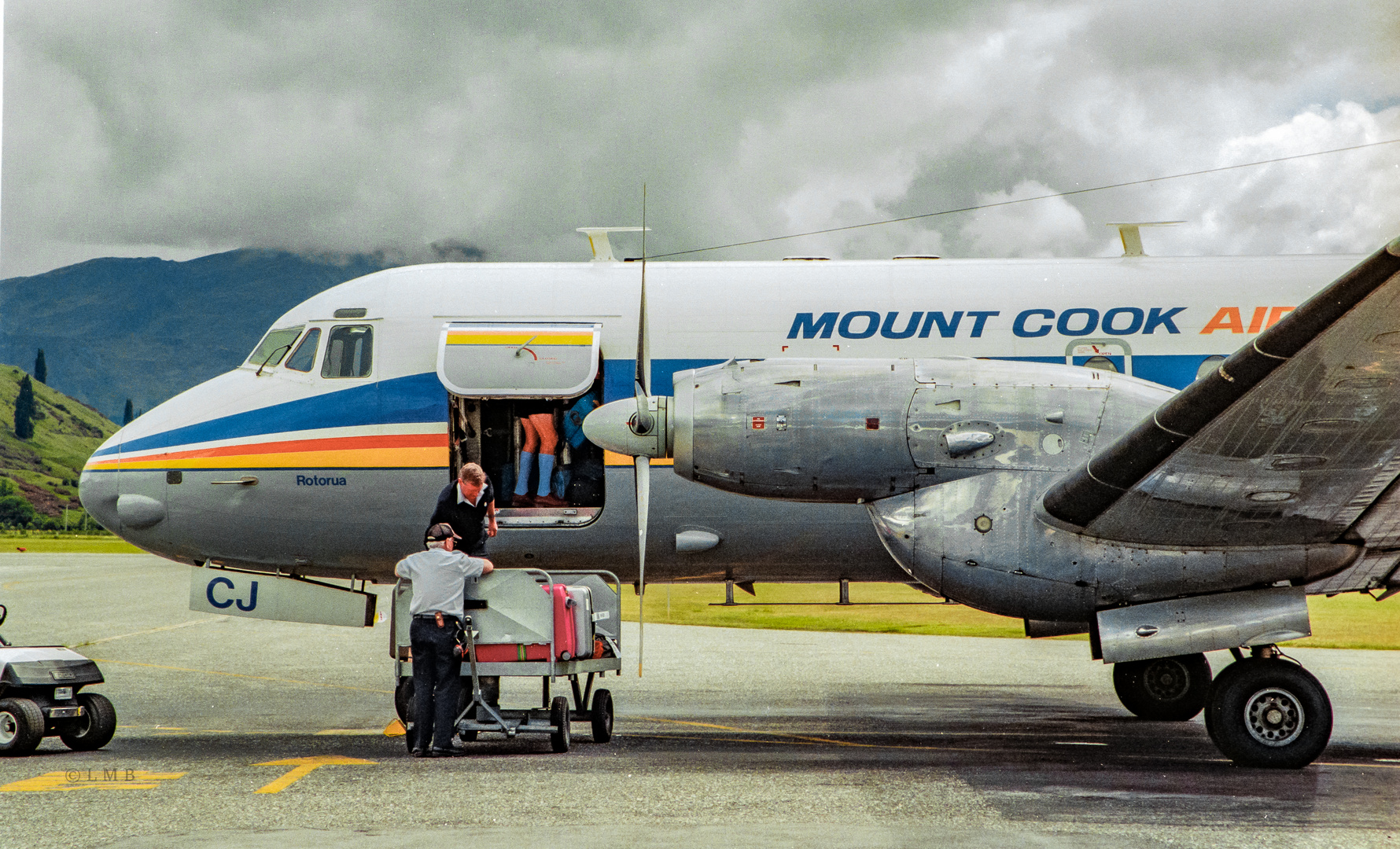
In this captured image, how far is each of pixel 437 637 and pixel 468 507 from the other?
113cm

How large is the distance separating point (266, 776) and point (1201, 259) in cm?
934

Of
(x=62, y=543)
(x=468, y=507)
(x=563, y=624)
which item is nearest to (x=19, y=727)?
(x=468, y=507)

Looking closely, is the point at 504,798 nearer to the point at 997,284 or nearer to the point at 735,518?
the point at 735,518

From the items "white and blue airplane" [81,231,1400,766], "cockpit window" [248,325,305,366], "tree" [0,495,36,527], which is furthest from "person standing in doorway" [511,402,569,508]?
"tree" [0,495,36,527]

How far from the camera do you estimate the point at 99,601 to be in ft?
107

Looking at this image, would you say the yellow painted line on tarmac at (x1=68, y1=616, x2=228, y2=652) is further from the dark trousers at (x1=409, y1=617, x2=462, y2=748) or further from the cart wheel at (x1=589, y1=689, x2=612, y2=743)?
the dark trousers at (x1=409, y1=617, x2=462, y2=748)

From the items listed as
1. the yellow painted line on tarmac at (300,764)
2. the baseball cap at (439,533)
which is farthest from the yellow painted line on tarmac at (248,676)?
the baseball cap at (439,533)

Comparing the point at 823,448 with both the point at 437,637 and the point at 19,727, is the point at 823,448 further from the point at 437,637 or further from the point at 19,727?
the point at 19,727

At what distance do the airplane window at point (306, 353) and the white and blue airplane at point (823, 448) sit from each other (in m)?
0.03

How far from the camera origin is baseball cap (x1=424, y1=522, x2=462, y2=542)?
8.47 m

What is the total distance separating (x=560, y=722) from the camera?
8.66 m

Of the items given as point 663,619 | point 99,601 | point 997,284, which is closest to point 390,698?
point 997,284

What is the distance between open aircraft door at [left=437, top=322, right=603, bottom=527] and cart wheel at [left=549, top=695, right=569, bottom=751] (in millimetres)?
2034

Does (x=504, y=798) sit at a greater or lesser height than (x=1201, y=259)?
lesser
